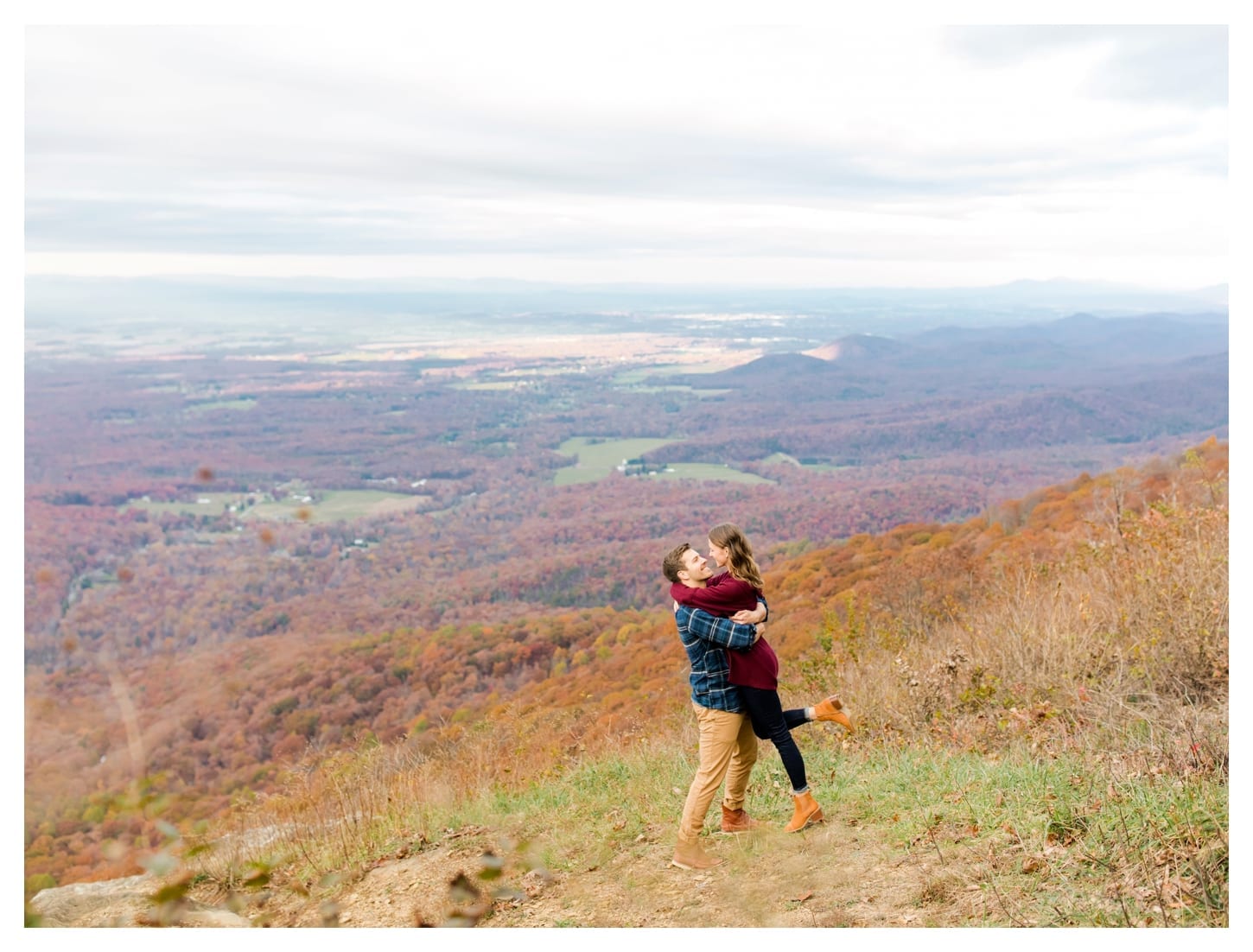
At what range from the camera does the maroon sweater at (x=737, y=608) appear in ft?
13.0

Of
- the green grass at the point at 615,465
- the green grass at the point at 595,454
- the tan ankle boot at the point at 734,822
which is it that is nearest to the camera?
the tan ankle boot at the point at 734,822

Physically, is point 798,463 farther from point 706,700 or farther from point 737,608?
point 737,608

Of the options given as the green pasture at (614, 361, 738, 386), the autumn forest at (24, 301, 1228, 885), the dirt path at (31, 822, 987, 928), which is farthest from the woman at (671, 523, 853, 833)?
the green pasture at (614, 361, 738, 386)

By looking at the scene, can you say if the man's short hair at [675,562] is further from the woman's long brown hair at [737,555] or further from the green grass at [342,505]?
the green grass at [342,505]

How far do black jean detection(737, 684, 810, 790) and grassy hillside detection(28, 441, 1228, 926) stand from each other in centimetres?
42

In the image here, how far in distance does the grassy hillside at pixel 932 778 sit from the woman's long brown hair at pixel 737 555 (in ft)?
4.63

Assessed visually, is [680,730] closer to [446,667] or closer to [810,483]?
[446,667]

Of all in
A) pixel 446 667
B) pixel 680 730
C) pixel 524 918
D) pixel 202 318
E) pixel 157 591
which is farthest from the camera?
pixel 202 318

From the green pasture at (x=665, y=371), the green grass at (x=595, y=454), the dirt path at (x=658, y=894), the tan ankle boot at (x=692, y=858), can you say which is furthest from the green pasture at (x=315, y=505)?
the tan ankle boot at (x=692, y=858)

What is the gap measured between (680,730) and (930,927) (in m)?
4.14

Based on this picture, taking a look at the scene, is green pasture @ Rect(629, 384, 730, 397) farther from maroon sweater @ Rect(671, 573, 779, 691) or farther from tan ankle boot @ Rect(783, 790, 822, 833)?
maroon sweater @ Rect(671, 573, 779, 691)

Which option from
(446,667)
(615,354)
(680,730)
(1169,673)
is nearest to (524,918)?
(680,730)

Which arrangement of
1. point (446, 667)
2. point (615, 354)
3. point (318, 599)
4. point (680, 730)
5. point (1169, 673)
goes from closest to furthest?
point (1169, 673), point (680, 730), point (446, 667), point (318, 599), point (615, 354)

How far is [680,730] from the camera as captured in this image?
737 cm
